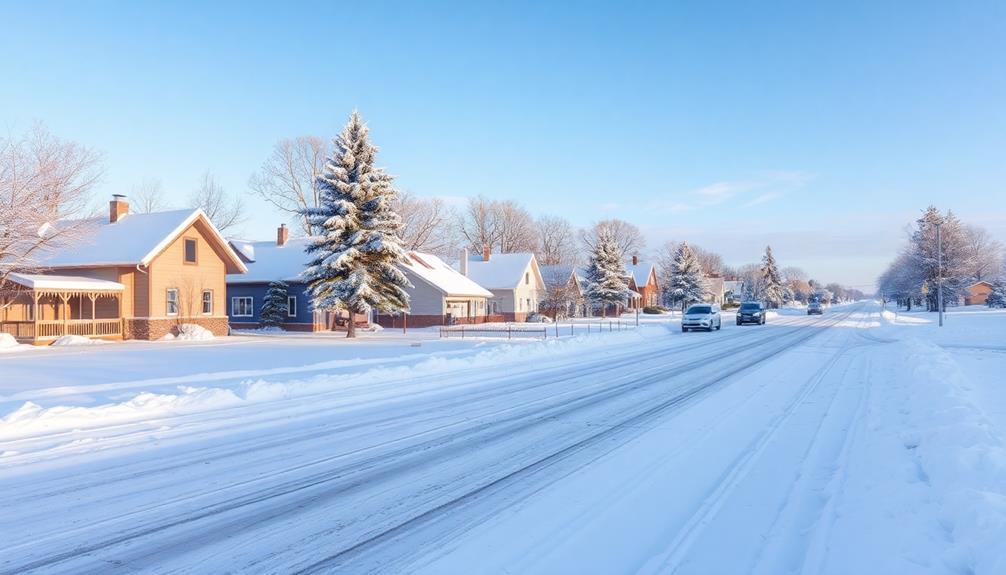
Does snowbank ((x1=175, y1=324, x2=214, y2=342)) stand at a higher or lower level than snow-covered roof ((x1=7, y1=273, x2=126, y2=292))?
lower

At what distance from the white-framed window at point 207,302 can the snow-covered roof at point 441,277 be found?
12771 millimetres

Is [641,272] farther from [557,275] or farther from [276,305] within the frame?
[276,305]

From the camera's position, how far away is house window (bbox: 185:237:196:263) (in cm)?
3534

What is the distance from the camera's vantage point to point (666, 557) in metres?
4.71

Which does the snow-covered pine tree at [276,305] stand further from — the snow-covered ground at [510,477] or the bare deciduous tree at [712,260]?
the bare deciduous tree at [712,260]

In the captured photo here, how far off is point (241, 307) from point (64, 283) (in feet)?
47.8

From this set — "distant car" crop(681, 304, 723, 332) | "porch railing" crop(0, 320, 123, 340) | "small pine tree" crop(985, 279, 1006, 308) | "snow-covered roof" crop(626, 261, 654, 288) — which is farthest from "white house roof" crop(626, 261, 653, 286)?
"porch railing" crop(0, 320, 123, 340)

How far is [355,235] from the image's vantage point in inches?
1367

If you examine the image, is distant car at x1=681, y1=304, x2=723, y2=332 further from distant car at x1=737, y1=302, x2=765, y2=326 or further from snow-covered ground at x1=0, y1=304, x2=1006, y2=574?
snow-covered ground at x1=0, y1=304, x2=1006, y2=574

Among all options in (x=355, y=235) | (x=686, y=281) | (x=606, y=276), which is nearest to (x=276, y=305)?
(x=355, y=235)

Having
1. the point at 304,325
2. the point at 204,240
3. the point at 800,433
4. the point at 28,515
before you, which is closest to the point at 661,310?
the point at 304,325

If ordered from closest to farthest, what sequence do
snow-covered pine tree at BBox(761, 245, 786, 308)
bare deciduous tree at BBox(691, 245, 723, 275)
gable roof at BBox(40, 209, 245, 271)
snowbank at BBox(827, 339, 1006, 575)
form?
snowbank at BBox(827, 339, 1006, 575) → gable roof at BBox(40, 209, 245, 271) → snow-covered pine tree at BBox(761, 245, 786, 308) → bare deciduous tree at BBox(691, 245, 723, 275)

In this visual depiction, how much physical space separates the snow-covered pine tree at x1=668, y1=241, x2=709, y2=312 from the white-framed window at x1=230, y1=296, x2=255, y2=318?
51.6 meters

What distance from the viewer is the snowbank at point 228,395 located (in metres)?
9.97
